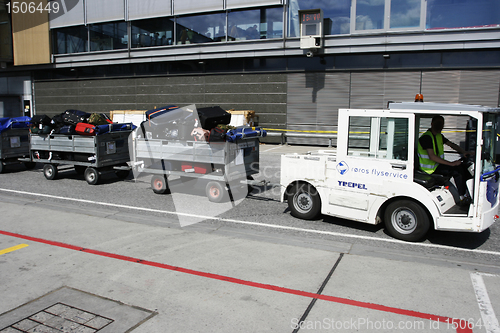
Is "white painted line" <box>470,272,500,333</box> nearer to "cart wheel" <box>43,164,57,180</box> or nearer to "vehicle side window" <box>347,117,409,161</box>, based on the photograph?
"vehicle side window" <box>347,117,409,161</box>

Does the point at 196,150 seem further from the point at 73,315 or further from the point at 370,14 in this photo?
the point at 370,14

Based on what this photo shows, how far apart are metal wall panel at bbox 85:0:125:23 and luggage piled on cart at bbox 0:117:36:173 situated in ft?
47.2

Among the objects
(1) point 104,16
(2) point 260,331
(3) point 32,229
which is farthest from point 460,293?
(1) point 104,16

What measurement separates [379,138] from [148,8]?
22.8 m

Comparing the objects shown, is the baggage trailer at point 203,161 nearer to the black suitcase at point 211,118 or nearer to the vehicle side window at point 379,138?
the black suitcase at point 211,118

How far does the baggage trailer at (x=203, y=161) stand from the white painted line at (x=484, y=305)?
18.5ft

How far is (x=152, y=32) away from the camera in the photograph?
25.7 metres

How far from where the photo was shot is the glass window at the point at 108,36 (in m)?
26.7

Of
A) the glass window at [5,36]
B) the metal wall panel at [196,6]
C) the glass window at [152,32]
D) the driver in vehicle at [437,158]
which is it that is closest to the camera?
the driver in vehicle at [437,158]

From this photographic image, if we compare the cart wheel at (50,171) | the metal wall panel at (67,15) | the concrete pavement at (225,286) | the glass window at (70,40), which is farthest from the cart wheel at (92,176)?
the metal wall panel at (67,15)

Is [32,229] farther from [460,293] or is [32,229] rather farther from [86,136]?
[460,293]

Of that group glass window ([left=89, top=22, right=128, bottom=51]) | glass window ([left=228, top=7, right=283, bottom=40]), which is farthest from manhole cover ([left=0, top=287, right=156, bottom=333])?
glass window ([left=89, top=22, right=128, bottom=51])

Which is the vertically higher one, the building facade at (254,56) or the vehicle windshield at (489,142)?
the building facade at (254,56)

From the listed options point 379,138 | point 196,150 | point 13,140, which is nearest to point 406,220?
point 379,138
